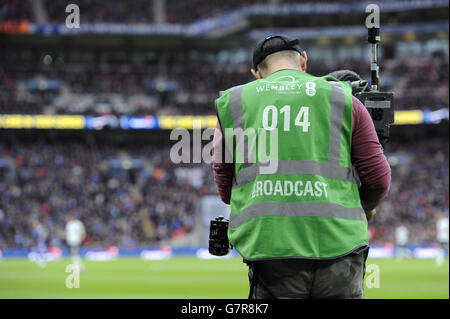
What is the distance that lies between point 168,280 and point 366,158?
759 inches

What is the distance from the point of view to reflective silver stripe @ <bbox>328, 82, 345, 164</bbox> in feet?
11.8

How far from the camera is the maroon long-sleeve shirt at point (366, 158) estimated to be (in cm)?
366

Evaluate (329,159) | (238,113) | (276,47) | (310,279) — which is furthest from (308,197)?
(276,47)

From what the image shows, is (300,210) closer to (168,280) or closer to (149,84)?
(168,280)

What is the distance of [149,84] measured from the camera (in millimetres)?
48188

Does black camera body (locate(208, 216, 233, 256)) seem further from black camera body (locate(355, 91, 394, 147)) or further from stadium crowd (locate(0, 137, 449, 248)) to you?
stadium crowd (locate(0, 137, 449, 248))

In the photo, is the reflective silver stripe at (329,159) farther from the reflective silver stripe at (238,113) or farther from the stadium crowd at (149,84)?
the stadium crowd at (149,84)

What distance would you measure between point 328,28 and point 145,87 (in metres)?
13.7

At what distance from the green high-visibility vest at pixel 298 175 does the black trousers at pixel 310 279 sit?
0.18ft

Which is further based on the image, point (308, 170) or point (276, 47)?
point (276, 47)

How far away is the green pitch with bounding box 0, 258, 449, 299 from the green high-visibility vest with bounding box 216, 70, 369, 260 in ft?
44.4

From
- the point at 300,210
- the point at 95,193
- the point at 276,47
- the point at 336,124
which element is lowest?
the point at 95,193

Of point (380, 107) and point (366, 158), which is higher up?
point (380, 107)
